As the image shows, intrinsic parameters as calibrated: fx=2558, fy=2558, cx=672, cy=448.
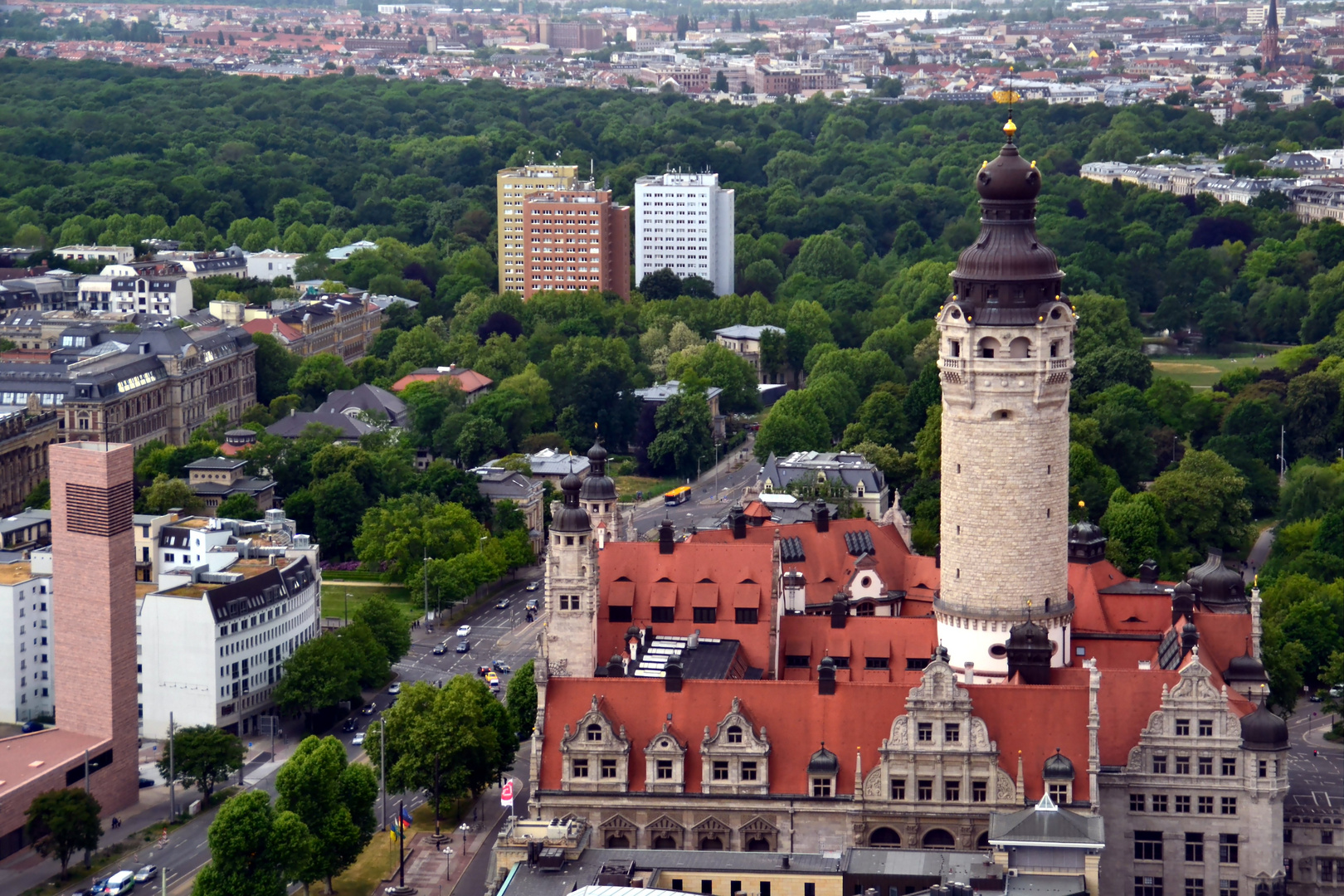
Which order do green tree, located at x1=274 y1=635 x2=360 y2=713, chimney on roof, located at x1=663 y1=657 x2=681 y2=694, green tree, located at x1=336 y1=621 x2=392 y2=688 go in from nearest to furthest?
1. chimney on roof, located at x1=663 y1=657 x2=681 y2=694
2. green tree, located at x1=274 y1=635 x2=360 y2=713
3. green tree, located at x1=336 y1=621 x2=392 y2=688

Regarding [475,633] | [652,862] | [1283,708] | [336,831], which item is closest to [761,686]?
[652,862]

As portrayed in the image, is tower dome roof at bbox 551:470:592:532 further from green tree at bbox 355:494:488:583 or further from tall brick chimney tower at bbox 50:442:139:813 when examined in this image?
green tree at bbox 355:494:488:583

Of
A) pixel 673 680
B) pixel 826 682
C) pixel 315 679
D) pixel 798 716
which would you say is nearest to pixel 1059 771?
pixel 826 682

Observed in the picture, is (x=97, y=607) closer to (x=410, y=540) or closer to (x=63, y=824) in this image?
(x=63, y=824)

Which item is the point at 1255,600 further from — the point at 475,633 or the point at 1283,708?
the point at 475,633

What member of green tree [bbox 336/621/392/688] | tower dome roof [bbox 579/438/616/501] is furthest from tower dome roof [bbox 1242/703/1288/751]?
green tree [bbox 336/621/392/688]

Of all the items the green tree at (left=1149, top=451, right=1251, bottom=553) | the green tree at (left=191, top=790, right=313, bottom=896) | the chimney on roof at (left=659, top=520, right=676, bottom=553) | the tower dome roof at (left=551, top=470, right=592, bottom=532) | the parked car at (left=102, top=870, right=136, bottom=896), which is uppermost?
the tower dome roof at (left=551, top=470, right=592, bottom=532)
